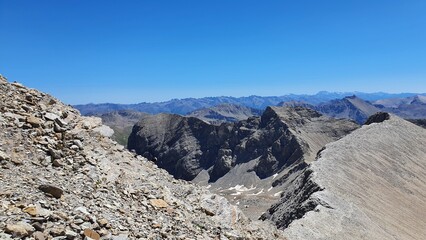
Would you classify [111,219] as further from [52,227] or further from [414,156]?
[414,156]

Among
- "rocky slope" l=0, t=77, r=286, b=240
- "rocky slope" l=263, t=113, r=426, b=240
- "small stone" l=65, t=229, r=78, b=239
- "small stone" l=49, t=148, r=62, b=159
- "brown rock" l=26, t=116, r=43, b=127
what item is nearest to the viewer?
"small stone" l=65, t=229, r=78, b=239

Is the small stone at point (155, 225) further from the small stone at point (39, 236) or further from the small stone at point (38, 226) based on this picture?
the small stone at point (39, 236)

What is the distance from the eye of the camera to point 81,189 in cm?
1930

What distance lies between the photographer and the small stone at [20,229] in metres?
13.7

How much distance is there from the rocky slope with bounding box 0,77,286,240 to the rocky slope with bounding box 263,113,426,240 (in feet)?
76.5

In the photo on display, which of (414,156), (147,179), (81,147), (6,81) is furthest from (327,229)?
(414,156)

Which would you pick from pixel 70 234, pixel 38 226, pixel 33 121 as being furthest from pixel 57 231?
pixel 33 121

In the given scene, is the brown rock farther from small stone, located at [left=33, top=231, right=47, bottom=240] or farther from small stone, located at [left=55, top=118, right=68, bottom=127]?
small stone, located at [left=33, top=231, right=47, bottom=240]

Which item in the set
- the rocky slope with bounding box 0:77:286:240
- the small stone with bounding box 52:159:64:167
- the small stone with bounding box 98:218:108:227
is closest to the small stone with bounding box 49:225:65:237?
the rocky slope with bounding box 0:77:286:240

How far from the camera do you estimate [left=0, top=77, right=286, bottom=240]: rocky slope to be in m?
15.7

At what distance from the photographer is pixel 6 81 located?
25969mm

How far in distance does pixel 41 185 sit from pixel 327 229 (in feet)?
143

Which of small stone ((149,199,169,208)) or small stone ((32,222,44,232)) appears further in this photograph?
small stone ((149,199,169,208))

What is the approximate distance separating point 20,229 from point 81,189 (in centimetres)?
548
